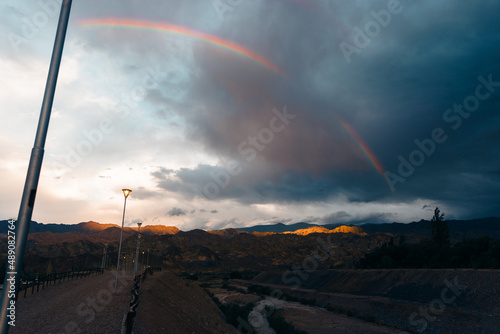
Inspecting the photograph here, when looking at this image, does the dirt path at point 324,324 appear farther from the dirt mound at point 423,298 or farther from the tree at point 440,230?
the tree at point 440,230

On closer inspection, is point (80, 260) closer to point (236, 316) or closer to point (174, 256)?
point (174, 256)

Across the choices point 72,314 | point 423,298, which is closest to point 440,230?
point 423,298

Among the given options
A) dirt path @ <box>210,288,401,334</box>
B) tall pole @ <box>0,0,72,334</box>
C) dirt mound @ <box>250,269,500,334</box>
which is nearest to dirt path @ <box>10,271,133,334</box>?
tall pole @ <box>0,0,72,334</box>

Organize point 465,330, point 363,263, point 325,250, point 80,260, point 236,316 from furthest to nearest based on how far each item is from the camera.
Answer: point 325,250, point 80,260, point 363,263, point 236,316, point 465,330

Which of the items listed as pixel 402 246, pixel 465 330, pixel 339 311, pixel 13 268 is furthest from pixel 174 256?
pixel 13 268

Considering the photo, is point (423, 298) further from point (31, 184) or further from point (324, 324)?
point (31, 184)

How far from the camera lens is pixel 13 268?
520 cm

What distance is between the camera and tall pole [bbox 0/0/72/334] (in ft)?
17.0

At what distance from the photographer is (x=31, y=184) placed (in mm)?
5559

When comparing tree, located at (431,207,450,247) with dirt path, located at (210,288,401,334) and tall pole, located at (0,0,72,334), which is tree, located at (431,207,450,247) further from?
tall pole, located at (0,0,72,334)

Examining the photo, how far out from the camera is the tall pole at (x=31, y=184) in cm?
518

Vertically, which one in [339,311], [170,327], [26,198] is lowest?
[339,311]

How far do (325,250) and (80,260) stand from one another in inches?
5103

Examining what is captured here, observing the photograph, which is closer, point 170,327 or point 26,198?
point 26,198
